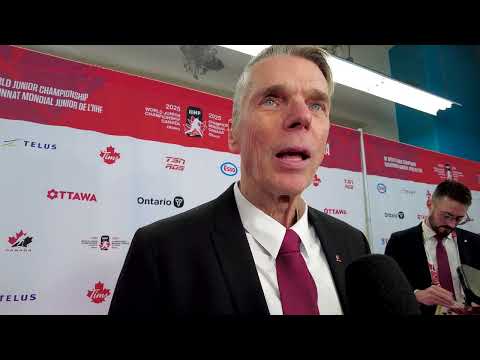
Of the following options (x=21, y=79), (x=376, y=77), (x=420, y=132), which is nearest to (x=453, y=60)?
(x=420, y=132)

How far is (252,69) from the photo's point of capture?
874mm

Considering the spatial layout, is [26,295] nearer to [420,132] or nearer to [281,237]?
[281,237]

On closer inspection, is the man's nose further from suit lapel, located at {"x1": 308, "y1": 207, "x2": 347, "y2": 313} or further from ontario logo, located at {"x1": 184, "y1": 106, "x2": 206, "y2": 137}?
ontario logo, located at {"x1": 184, "y1": 106, "x2": 206, "y2": 137}

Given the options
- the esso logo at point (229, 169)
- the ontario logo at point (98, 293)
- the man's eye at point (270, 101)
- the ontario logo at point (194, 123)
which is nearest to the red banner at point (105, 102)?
the ontario logo at point (194, 123)

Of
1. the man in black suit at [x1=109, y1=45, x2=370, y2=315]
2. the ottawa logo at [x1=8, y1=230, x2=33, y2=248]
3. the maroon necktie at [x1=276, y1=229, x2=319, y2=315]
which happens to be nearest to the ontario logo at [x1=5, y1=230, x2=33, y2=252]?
the ottawa logo at [x1=8, y1=230, x2=33, y2=248]

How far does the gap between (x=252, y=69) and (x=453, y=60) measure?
3180 mm

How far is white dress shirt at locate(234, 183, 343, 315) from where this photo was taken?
726 mm

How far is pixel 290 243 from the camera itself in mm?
767

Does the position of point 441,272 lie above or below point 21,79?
below

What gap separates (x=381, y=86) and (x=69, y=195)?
2.38 m

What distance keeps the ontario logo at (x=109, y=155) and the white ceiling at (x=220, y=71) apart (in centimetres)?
72

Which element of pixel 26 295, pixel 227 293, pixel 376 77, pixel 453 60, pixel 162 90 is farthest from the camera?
pixel 453 60

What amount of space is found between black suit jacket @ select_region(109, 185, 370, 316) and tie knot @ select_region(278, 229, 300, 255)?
0.09 metres

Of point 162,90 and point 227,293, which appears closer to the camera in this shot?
point 227,293
